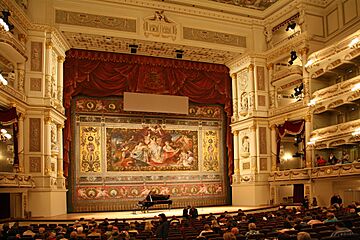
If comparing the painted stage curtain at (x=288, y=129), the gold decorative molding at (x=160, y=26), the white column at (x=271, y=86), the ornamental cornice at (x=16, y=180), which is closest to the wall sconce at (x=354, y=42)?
the painted stage curtain at (x=288, y=129)

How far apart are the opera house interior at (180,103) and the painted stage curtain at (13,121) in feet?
0.19

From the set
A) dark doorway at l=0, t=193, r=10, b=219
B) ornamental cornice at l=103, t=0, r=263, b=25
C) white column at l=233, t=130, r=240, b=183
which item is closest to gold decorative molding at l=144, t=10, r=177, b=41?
ornamental cornice at l=103, t=0, r=263, b=25

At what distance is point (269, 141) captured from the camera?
2266 centimetres

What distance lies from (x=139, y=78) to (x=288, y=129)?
839cm

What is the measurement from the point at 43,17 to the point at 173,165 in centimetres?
1076

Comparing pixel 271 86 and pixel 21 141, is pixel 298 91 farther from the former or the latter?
pixel 21 141

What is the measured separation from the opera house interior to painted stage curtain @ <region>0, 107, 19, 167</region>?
0.19 feet

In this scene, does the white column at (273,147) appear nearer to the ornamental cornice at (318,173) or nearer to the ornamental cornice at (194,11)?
the ornamental cornice at (318,173)

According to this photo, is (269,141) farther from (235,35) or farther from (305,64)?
(235,35)

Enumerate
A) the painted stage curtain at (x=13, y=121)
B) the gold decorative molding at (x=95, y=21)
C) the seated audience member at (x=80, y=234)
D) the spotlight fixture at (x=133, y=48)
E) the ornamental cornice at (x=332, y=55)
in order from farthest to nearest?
1. the spotlight fixture at (x=133, y=48)
2. the gold decorative molding at (x=95, y=21)
3. the ornamental cornice at (x=332, y=55)
4. the painted stage curtain at (x=13, y=121)
5. the seated audience member at (x=80, y=234)

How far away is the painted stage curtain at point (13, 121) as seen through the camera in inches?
621

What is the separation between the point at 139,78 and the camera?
72.2 ft

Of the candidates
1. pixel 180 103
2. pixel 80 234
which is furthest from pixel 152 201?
pixel 80 234

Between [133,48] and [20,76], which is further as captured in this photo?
[133,48]
